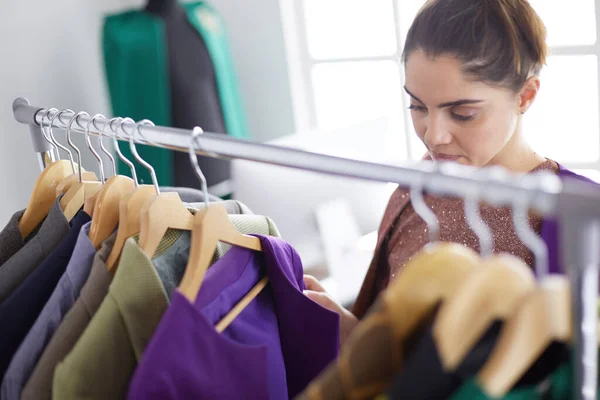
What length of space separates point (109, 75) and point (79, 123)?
5.53ft

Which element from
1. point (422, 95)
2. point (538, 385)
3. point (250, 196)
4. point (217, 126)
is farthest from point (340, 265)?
point (538, 385)

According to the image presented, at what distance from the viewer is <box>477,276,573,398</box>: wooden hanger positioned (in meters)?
0.48

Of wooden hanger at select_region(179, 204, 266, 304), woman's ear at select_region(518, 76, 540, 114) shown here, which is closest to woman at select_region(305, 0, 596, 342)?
woman's ear at select_region(518, 76, 540, 114)

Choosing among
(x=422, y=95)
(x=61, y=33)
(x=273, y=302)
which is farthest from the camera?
(x=61, y=33)

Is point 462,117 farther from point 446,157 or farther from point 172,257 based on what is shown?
point 172,257

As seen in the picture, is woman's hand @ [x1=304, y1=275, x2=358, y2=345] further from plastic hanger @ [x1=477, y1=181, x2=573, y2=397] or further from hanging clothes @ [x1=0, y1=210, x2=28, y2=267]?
plastic hanger @ [x1=477, y1=181, x2=573, y2=397]

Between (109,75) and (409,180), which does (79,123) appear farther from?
(109,75)

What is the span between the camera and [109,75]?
257 centimetres

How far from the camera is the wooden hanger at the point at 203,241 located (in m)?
0.78

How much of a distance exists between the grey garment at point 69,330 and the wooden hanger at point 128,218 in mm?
18

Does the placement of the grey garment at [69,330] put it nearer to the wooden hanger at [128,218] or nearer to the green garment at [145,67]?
the wooden hanger at [128,218]

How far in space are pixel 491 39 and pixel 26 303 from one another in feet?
2.63

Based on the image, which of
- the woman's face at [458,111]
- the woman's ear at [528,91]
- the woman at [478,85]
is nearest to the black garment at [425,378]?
the woman at [478,85]

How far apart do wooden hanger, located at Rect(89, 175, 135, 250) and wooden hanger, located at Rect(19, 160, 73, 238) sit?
172 millimetres
